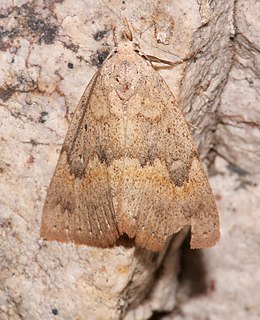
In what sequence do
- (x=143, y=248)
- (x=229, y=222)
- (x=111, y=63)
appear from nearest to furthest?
(x=111, y=63), (x=143, y=248), (x=229, y=222)

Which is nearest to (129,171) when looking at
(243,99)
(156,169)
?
(156,169)

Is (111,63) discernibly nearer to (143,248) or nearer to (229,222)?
(143,248)

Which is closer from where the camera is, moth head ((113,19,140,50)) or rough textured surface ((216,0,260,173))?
moth head ((113,19,140,50))

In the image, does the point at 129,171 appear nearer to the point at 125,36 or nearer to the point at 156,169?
the point at 156,169

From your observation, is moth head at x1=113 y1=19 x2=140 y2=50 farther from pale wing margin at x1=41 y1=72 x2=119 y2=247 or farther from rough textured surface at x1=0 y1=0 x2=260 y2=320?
pale wing margin at x1=41 y1=72 x2=119 y2=247

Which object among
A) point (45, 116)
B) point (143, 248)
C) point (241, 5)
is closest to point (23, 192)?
point (45, 116)

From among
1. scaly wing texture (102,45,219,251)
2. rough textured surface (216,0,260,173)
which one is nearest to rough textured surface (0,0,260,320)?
rough textured surface (216,0,260,173)

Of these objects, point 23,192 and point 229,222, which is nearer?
point 23,192

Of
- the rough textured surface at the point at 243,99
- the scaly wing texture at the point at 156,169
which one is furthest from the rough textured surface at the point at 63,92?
the scaly wing texture at the point at 156,169
